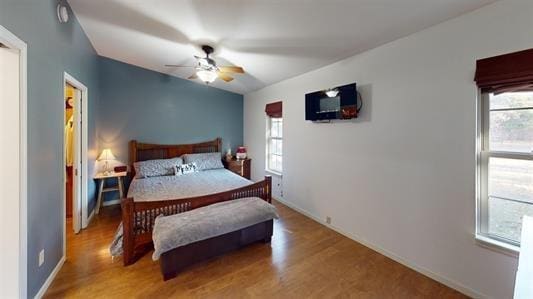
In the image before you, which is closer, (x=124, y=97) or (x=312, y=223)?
(x=312, y=223)

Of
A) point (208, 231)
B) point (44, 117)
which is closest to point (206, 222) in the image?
point (208, 231)

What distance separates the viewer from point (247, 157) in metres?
5.71

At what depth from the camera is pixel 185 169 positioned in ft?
14.4

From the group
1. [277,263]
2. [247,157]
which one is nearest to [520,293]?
[277,263]

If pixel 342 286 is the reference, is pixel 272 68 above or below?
above

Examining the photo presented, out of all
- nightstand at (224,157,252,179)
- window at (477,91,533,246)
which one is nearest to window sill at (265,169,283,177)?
nightstand at (224,157,252,179)

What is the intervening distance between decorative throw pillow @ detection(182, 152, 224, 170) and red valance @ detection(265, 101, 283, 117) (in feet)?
4.91

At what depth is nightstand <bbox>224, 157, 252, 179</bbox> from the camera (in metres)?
5.29

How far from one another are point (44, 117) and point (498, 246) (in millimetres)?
3907

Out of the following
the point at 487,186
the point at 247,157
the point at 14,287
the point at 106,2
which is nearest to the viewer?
the point at 14,287

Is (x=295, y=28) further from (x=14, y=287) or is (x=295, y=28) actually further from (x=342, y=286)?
(x=14, y=287)

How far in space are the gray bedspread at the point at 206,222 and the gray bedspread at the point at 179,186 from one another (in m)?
0.53

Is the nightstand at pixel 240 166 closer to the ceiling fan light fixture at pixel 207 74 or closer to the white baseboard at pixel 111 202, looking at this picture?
the white baseboard at pixel 111 202

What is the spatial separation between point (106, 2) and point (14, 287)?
2579 millimetres
